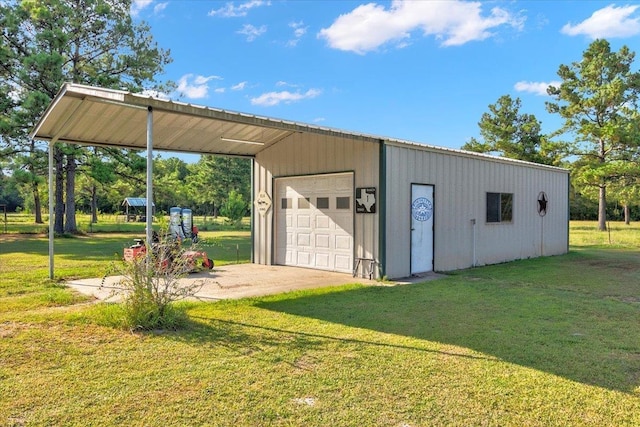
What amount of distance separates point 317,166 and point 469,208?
12.0ft

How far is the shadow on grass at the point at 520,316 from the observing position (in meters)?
3.75

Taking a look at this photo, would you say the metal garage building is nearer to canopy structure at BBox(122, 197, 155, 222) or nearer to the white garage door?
the white garage door

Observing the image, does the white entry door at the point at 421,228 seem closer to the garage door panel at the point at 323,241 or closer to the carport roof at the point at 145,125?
the carport roof at the point at 145,125

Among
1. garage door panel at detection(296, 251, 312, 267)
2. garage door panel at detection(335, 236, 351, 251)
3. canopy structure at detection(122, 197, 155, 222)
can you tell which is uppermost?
canopy structure at detection(122, 197, 155, 222)

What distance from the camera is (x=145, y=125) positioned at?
23.1ft

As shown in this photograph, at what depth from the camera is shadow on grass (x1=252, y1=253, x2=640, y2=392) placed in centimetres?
375

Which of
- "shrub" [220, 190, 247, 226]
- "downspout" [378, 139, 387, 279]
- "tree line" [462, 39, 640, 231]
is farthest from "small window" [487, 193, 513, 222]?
"shrub" [220, 190, 247, 226]

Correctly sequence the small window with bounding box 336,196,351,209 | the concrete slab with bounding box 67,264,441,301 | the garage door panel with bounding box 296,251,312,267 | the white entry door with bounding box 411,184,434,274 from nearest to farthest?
the concrete slab with bounding box 67,264,441,301 → the white entry door with bounding box 411,184,434,274 → the small window with bounding box 336,196,351,209 → the garage door panel with bounding box 296,251,312,267

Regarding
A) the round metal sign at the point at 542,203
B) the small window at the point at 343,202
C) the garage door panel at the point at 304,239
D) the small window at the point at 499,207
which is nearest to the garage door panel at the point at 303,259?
the garage door panel at the point at 304,239

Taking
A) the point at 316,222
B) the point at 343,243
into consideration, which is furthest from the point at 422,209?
the point at 316,222

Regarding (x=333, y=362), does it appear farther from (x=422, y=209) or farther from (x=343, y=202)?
(x=422, y=209)

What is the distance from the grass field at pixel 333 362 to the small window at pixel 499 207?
4.34 m

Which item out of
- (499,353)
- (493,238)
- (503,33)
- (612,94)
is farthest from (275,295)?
(612,94)

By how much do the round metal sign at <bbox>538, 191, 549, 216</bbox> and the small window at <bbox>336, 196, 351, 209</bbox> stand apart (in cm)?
689
